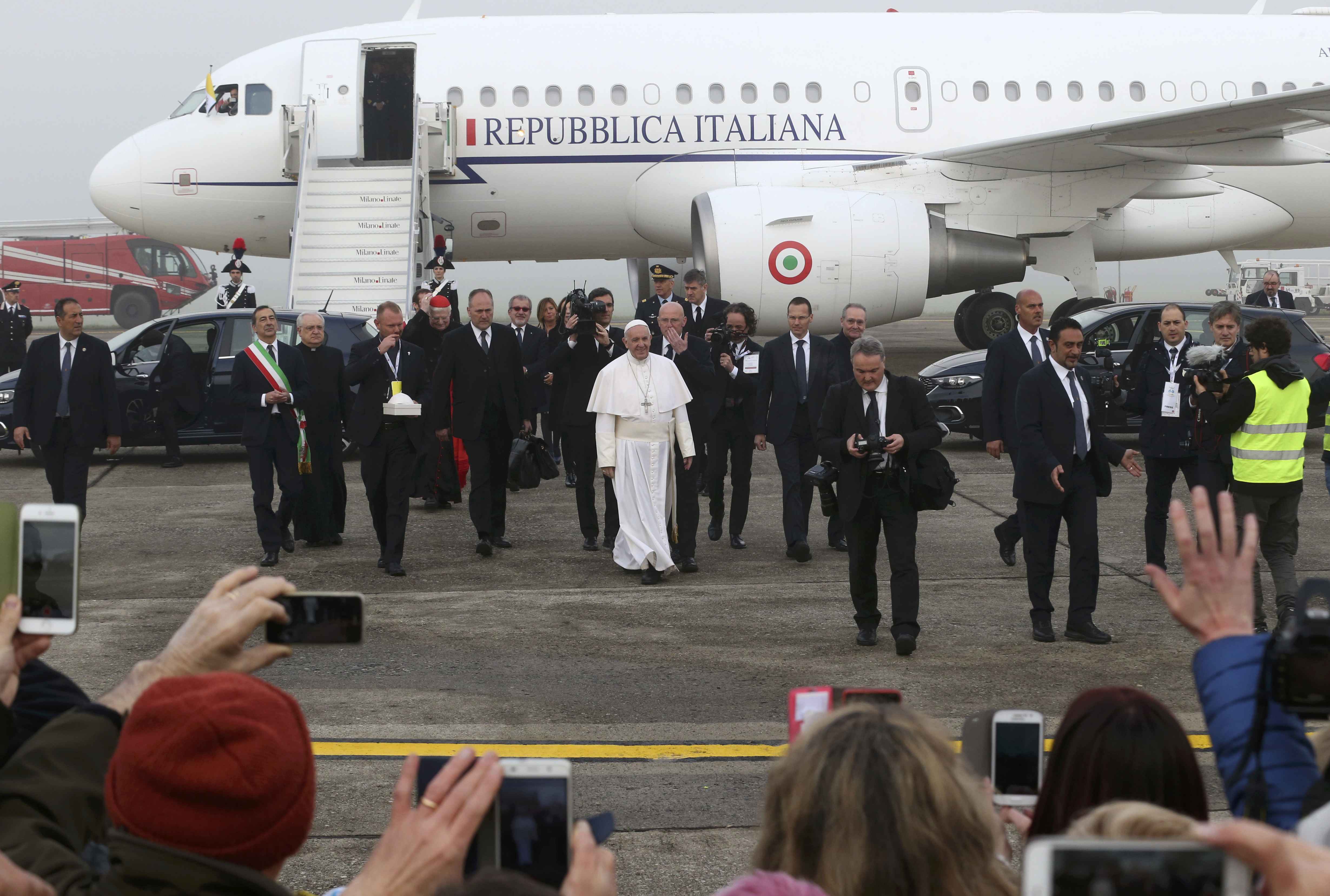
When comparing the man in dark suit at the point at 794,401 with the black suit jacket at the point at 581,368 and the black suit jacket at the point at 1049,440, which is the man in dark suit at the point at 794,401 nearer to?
the black suit jacket at the point at 581,368

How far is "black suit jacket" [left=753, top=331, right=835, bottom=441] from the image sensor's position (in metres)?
9.88

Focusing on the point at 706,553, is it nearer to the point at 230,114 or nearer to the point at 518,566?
the point at 518,566

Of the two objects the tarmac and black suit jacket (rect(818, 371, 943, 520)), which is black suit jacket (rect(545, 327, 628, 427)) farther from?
black suit jacket (rect(818, 371, 943, 520))

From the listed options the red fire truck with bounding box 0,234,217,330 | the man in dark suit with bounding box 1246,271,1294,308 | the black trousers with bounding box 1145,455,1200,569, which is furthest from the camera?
A: the red fire truck with bounding box 0,234,217,330

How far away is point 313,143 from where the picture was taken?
18500mm

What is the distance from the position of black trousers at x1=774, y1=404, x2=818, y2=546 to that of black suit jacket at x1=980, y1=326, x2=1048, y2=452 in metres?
1.41

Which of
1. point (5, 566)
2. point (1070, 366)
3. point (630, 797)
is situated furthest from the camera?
point (1070, 366)

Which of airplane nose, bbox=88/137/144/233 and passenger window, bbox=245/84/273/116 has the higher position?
passenger window, bbox=245/84/273/116

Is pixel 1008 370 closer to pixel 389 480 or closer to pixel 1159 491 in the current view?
pixel 1159 491

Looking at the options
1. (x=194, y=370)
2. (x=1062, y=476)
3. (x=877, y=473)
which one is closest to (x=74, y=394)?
(x=194, y=370)

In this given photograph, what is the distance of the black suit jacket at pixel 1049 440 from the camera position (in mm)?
7512

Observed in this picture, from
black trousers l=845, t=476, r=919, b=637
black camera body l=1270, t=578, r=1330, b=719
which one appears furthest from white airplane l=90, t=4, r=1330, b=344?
black camera body l=1270, t=578, r=1330, b=719

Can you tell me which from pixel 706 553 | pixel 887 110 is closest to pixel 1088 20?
pixel 887 110

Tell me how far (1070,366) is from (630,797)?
3.89m
